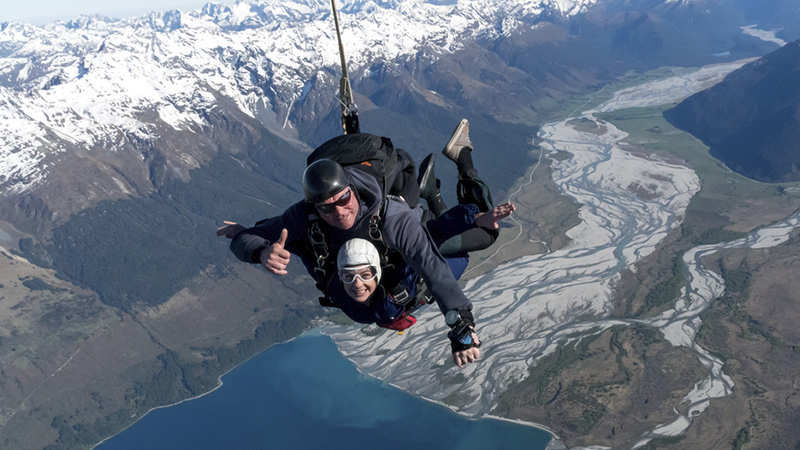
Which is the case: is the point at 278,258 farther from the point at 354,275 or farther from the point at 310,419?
the point at 310,419

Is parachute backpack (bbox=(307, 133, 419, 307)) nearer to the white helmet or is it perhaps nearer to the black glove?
the white helmet

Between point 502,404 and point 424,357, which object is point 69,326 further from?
point 502,404

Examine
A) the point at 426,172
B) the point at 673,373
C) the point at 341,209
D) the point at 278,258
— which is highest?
the point at 341,209

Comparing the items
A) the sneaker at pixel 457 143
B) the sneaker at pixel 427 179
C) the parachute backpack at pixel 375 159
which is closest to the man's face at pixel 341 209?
the parachute backpack at pixel 375 159

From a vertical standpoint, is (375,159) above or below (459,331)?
above

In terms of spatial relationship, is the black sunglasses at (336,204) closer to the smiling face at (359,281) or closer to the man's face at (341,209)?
the man's face at (341,209)

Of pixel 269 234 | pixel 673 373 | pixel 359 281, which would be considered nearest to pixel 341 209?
pixel 359 281

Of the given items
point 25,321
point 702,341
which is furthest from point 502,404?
point 25,321
